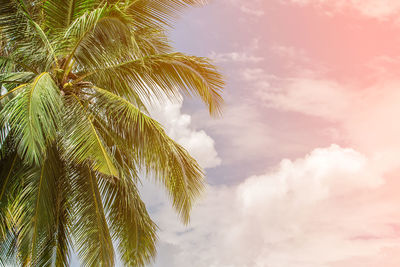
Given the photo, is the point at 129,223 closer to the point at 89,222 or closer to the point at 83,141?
the point at 89,222

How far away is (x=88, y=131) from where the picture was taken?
9633 mm

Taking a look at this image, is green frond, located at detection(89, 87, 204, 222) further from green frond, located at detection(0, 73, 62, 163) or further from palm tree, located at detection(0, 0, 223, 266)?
green frond, located at detection(0, 73, 62, 163)

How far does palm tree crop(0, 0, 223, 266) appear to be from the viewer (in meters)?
9.53

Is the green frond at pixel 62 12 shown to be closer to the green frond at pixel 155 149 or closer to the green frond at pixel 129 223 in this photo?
the green frond at pixel 155 149

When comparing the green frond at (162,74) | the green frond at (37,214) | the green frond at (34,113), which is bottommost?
the green frond at (37,214)

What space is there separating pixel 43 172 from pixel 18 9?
3.48 meters

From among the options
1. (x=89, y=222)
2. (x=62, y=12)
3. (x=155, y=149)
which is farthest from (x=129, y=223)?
(x=62, y=12)

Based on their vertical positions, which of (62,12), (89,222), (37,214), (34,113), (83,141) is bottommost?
(37,214)

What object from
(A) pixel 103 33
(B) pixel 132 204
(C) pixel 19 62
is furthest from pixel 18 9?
(B) pixel 132 204

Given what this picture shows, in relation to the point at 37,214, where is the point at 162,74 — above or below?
above

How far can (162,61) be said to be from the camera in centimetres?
1071

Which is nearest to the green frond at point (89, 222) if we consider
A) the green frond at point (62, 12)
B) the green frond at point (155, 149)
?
the green frond at point (155, 149)

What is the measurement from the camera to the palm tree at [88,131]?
9.53 m

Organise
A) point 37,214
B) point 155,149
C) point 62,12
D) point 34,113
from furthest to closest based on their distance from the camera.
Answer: point 62,12 < point 155,149 < point 37,214 < point 34,113
